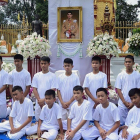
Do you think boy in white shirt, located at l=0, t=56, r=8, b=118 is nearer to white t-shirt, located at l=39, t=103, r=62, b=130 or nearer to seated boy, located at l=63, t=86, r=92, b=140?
white t-shirt, located at l=39, t=103, r=62, b=130

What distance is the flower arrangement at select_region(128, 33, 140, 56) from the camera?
29.8 ft

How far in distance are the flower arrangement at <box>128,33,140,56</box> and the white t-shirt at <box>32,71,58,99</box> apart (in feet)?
17.4

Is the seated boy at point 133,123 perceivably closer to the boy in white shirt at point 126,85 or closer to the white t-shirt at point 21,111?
the boy in white shirt at point 126,85

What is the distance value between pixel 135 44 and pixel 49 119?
5.97m

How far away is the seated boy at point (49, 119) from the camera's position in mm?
4117

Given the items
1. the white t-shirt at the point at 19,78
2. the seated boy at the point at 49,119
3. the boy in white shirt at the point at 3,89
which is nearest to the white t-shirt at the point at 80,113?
the seated boy at the point at 49,119

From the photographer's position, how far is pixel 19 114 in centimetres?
433

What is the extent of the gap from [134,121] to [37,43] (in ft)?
11.4

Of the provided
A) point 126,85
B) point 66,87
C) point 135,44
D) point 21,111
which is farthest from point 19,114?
point 135,44

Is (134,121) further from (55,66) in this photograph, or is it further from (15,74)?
(55,66)

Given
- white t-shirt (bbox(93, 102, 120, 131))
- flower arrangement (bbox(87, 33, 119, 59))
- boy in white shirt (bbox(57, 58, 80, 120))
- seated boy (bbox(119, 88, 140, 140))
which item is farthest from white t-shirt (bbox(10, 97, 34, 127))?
flower arrangement (bbox(87, 33, 119, 59))

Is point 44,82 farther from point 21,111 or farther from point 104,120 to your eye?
point 104,120

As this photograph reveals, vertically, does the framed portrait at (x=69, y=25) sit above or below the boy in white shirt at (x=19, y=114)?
above

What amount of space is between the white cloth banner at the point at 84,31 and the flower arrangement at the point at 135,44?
8.51 feet
